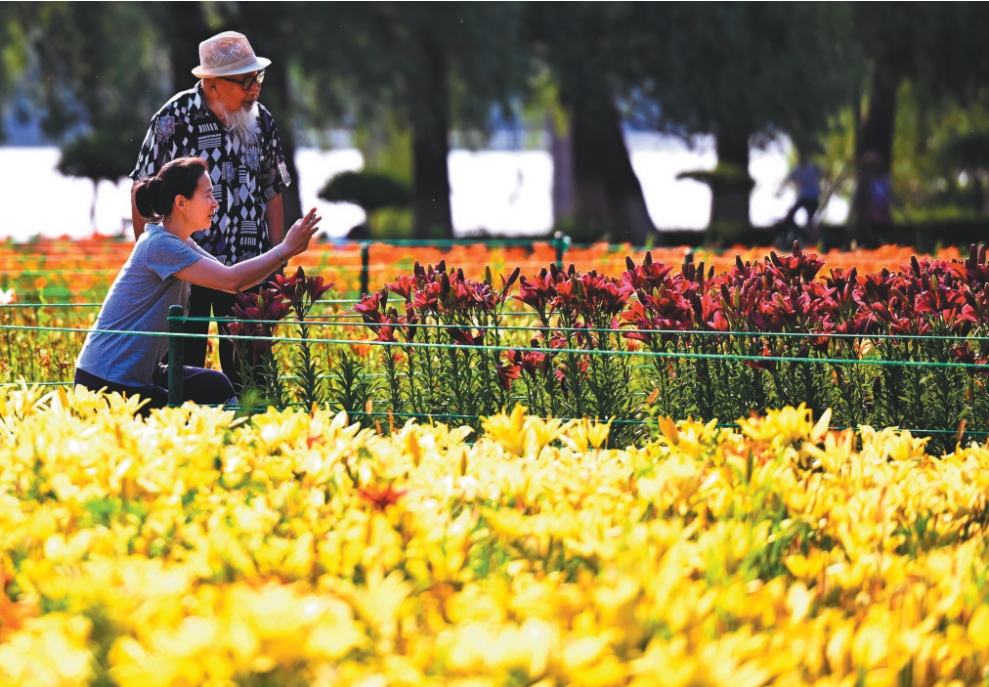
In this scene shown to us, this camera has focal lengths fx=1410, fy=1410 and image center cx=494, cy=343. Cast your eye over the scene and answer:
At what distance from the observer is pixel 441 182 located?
21.3m

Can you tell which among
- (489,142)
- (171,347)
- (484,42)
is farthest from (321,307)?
(489,142)

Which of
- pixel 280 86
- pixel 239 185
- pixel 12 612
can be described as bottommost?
pixel 12 612

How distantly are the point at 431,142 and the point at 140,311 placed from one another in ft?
50.2

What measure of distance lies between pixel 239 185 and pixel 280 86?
13746mm

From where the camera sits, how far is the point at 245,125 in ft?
20.9

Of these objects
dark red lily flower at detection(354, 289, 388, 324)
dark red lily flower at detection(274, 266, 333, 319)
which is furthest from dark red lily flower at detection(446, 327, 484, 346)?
dark red lily flower at detection(274, 266, 333, 319)

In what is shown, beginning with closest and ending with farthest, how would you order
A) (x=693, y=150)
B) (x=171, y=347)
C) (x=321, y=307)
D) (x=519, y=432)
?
(x=519, y=432) → (x=171, y=347) → (x=321, y=307) → (x=693, y=150)

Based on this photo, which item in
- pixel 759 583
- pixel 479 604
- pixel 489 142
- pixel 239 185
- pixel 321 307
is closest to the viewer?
pixel 479 604

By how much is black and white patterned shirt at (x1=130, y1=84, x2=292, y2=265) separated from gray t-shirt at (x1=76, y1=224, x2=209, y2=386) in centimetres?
82

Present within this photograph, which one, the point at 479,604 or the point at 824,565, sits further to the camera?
the point at 824,565

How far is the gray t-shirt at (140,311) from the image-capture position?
5.35 m

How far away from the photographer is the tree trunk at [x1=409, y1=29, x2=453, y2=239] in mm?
19125

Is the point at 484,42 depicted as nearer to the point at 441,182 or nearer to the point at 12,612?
the point at 441,182

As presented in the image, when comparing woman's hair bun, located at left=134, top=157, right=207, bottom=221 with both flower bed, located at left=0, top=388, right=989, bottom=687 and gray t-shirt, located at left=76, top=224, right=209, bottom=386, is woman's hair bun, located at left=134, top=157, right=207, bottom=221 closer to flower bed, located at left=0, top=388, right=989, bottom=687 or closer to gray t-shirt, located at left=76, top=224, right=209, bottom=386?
gray t-shirt, located at left=76, top=224, right=209, bottom=386
